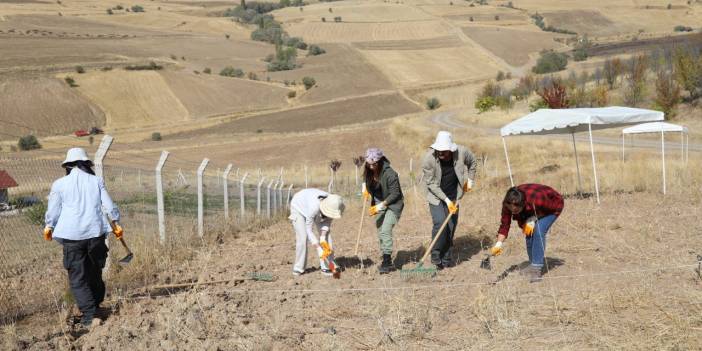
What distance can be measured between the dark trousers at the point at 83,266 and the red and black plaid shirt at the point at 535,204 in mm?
4234

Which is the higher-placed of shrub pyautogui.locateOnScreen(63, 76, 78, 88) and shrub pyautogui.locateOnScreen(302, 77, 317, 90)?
shrub pyautogui.locateOnScreen(63, 76, 78, 88)

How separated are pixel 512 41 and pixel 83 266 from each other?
114217mm

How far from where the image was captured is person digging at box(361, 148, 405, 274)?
379 inches

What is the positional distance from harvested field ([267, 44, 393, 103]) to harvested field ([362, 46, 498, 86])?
6.49 ft

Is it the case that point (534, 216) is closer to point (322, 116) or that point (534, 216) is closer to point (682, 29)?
point (322, 116)

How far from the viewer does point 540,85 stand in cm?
7281

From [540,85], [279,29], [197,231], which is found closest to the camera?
[197,231]

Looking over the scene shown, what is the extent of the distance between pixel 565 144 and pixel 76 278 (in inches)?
1116

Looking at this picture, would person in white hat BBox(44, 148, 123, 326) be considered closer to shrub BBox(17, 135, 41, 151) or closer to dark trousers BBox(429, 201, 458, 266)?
dark trousers BBox(429, 201, 458, 266)

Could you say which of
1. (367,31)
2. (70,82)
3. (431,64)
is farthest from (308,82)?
(367,31)

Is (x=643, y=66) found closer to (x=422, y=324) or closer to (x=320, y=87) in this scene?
(x=320, y=87)

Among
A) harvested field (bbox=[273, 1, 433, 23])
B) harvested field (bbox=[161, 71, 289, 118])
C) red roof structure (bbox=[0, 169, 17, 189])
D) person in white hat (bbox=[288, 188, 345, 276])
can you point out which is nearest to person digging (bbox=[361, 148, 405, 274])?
person in white hat (bbox=[288, 188, 345, 276])

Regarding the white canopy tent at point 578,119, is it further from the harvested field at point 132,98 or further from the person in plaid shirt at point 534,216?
the harvested field at point 132,98

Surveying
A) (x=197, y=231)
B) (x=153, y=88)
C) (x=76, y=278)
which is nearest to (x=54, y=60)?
(x=153, y=88)
